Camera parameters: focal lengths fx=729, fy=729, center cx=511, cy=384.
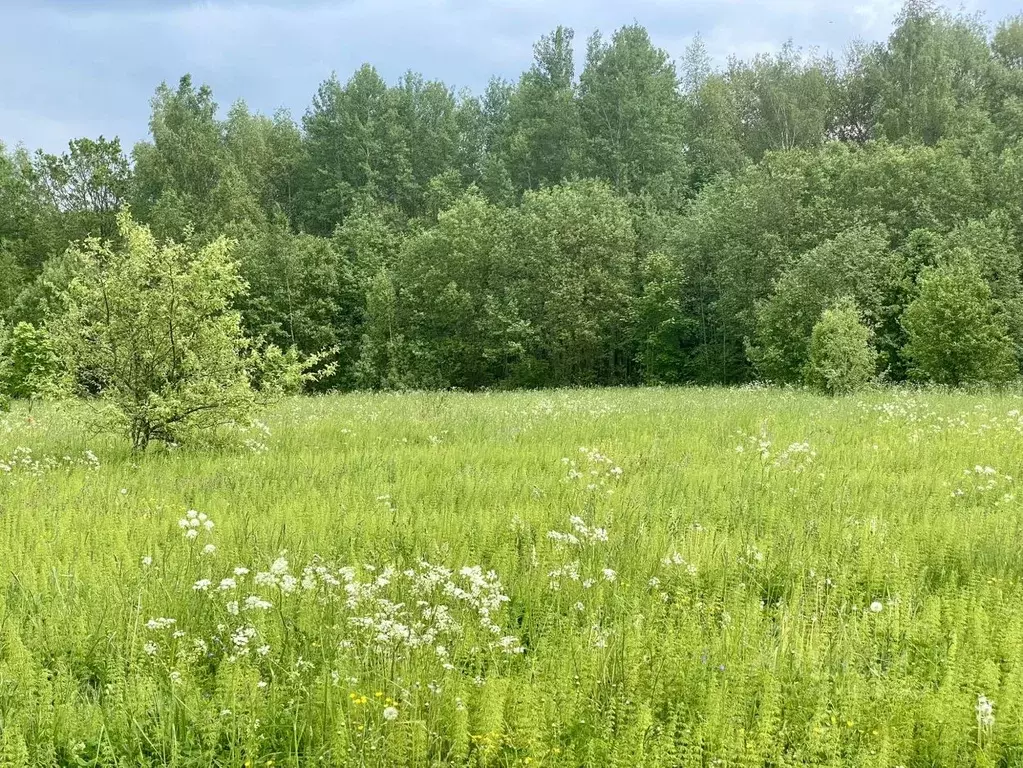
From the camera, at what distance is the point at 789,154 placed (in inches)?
1495

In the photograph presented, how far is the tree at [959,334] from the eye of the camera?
23.5 metres

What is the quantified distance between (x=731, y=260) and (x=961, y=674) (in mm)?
34788

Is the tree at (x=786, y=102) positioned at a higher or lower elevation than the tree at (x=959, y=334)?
higher

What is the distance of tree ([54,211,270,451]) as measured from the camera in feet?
31.9

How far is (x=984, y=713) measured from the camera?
3115 millimetres

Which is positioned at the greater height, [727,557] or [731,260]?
[731,260]

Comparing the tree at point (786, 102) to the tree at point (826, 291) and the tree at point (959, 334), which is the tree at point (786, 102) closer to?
the tree at point (826, 291)

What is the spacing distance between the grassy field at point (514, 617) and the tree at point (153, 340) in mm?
1628

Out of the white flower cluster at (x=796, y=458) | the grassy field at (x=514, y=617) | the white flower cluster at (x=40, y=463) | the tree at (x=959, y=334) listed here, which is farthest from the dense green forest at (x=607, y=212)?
the white flower cluster at (x=40, y=463)

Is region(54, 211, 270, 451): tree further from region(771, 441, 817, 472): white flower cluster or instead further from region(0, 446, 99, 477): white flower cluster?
region(771, 441, 817, 472): white flower cluster

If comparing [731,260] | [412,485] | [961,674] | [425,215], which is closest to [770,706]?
[961,674]

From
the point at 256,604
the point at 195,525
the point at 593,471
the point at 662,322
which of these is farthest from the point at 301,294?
the point at 256,604

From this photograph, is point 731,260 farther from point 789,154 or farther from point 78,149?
point 78,149

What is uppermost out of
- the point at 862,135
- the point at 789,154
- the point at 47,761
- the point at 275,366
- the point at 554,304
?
the point at 862,135
